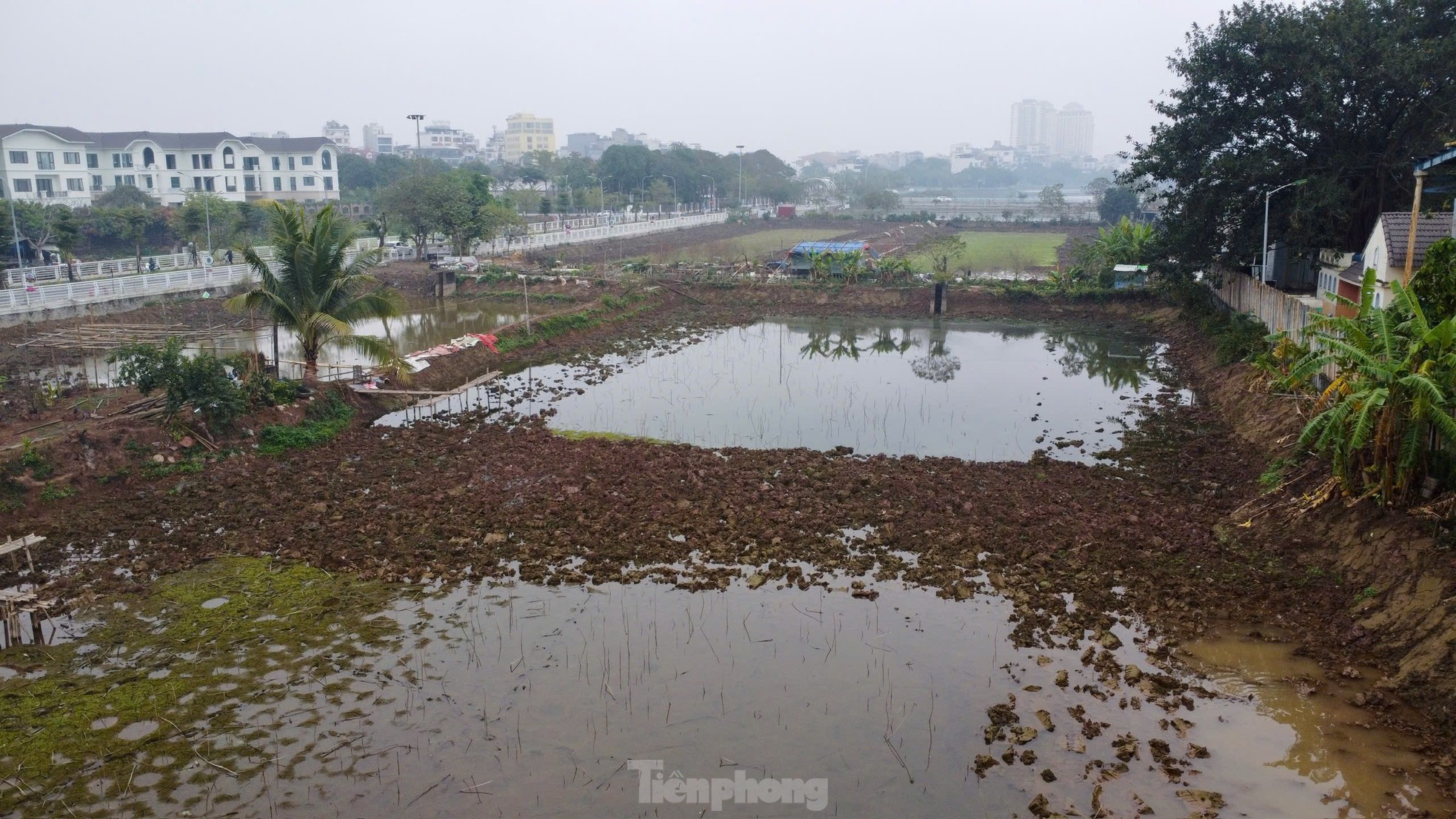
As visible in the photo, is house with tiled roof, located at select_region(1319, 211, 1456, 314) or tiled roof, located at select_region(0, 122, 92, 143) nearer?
house with tiled roof, located at select_region(1319, 211, 1456, 314)

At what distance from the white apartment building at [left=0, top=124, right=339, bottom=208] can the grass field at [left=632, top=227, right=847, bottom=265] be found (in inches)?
784

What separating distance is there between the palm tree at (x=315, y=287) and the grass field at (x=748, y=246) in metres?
26.7

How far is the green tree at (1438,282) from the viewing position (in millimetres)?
11570

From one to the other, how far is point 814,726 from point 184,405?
40.2 feet

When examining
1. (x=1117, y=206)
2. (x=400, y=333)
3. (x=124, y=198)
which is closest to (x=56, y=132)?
(x=124, y=198)

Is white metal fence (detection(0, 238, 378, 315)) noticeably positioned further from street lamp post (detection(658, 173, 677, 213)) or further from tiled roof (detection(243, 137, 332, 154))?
street lamp post (detection(658, 173, 677, 213))

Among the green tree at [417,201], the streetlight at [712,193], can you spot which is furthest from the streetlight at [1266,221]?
the streetlight at [712,193]

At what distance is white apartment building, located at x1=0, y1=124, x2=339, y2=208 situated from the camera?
5062cm

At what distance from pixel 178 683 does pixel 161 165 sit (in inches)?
2365

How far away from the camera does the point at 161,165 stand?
5966 centimetres

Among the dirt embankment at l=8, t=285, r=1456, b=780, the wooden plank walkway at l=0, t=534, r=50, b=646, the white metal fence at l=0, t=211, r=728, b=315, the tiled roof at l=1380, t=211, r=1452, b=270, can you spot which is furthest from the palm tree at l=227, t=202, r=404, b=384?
the tiled roof at l=1380, t=211, r=1452, b=270

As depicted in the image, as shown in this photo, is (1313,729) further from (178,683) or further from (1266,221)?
(1266,221)

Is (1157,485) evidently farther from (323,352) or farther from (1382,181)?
(323,352)

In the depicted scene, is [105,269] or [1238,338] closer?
[1238,338]
